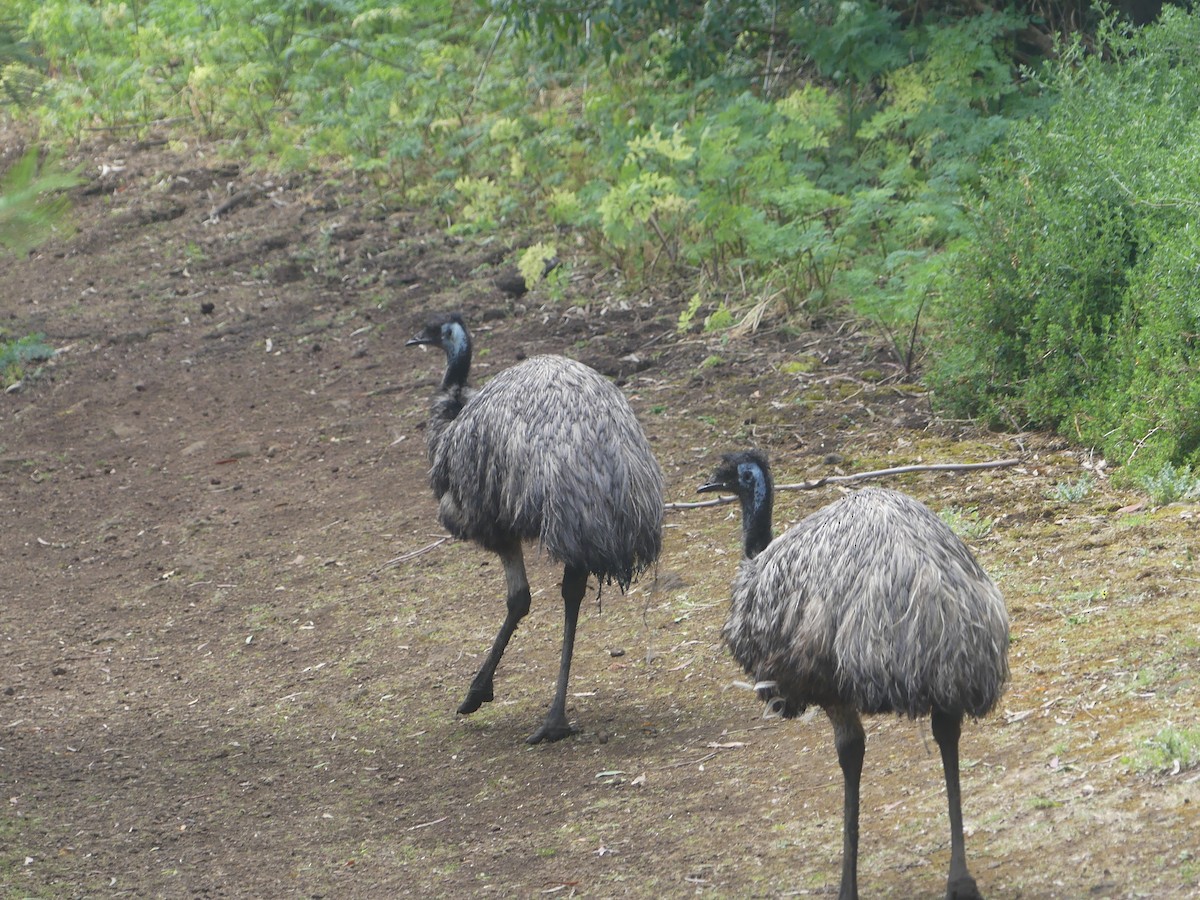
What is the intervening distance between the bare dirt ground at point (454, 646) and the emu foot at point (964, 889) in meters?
0.14

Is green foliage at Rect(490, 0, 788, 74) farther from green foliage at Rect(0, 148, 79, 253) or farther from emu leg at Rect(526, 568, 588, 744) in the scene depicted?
green foliage at Rect(0, 148, 79, 253)

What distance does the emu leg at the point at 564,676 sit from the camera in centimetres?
609

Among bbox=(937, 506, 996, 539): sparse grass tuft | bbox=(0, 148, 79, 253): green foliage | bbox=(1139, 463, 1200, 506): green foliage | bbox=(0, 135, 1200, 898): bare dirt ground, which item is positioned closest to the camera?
bbox=(0, 148, 79, 253): green foliage

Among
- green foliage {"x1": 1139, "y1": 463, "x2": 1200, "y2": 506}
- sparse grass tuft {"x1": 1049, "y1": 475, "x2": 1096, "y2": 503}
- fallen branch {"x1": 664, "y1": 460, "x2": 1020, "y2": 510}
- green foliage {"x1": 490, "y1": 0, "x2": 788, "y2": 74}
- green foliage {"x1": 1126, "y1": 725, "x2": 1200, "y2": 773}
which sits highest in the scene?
green foliage {"x1": 490, "y1": 0, "x2": 788, "y2": 74}

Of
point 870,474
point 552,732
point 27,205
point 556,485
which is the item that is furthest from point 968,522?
point 27,205

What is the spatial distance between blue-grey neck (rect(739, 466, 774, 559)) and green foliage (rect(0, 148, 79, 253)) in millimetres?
2595

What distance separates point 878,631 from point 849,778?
450 mm

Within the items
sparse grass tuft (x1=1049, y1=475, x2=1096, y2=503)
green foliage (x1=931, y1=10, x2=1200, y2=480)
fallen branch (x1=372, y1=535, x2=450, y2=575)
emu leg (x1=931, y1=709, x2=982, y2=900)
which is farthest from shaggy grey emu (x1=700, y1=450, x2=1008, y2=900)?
fallen branch (x1=372, y1=535, x2=450, y2=575)

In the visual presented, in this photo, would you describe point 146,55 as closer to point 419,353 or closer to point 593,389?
point 419,353

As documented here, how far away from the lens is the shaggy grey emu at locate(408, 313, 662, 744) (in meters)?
6.05

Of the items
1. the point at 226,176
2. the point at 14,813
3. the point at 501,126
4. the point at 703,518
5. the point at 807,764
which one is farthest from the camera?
the point at 226,176

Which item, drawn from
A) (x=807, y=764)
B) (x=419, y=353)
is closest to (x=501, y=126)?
(x=419, y=353)

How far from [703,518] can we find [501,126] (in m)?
6.49

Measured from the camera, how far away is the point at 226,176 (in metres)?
16.7
